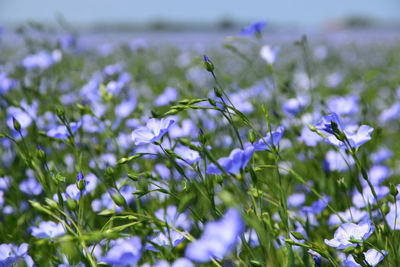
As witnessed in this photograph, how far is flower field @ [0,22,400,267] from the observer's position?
98cm

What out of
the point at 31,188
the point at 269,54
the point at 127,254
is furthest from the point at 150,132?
the point at 269,54

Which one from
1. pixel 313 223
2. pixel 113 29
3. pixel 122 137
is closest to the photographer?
pixel 313 223

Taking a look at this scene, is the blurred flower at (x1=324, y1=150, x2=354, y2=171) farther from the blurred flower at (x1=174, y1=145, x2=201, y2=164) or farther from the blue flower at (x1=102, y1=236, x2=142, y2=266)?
the blue flower at (x1=102, y1=236, x2=142, y2=266)

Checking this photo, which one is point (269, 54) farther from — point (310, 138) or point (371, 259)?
point (371, 259)

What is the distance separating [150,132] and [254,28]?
99 centimetres

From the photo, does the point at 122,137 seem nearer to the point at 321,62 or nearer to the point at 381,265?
the point at 381,265

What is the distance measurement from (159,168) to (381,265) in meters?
0.98

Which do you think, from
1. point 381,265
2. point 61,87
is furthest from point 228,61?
point 381,265

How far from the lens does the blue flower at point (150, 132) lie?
1.12m

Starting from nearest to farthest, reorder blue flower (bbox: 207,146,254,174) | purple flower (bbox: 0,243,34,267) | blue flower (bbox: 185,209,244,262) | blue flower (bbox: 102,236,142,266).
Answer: blue flower (bbox: 185,209,244,262) < blue flower (bbox: 102,236,142,266) < blue flower (bbox: 207,146,254,174) < purple flower (bbox: 0,243,34,267)

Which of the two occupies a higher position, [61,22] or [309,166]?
[61,22]

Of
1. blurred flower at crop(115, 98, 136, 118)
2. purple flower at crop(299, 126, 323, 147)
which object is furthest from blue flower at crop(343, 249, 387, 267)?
blurred flower at crop(115, 98, 136, 118)

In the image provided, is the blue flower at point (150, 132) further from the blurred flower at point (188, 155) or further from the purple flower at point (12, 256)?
the purple flower at point (12, 256)

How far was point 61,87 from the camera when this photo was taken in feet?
11.9
